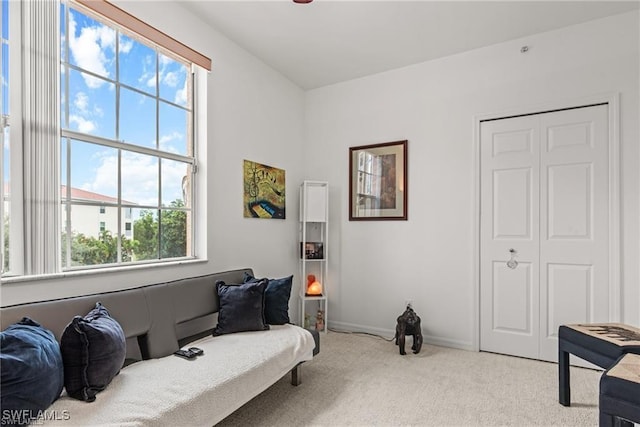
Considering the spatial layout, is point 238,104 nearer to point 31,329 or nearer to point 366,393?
Answer: point 31,329

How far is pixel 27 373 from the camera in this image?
1.27 metres

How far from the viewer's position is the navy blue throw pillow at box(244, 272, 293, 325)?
8.47ft

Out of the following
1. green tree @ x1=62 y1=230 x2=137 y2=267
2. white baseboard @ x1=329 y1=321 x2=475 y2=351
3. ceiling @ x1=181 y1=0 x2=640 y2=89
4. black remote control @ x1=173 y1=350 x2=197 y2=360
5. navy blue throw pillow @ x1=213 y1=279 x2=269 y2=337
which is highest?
ceiling @ x1=181 y1=0 x2=640 y2=89

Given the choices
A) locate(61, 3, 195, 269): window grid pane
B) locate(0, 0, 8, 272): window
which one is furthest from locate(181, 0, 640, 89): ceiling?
locate(0, 0, 8, 272): window

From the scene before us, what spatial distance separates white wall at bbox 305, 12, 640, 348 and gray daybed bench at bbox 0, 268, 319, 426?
1387 millimetres

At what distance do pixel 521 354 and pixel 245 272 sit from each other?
2469 millimetres

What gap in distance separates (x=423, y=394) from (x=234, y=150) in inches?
95.0

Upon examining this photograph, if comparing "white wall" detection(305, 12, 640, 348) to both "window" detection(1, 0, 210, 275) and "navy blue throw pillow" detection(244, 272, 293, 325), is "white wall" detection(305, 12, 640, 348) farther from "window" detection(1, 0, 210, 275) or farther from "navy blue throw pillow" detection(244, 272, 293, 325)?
"window" detection(1, 0, 210, 275)

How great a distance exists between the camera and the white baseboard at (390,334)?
328cm

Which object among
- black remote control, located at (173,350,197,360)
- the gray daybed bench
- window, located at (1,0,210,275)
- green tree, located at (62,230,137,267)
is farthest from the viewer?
green tree, located at (62,230,137,267)

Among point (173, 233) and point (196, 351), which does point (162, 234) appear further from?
point (196, 351)

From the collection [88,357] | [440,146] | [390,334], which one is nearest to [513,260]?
[440,146]

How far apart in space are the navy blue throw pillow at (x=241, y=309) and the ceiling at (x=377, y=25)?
208cm

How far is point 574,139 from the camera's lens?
288 cm
